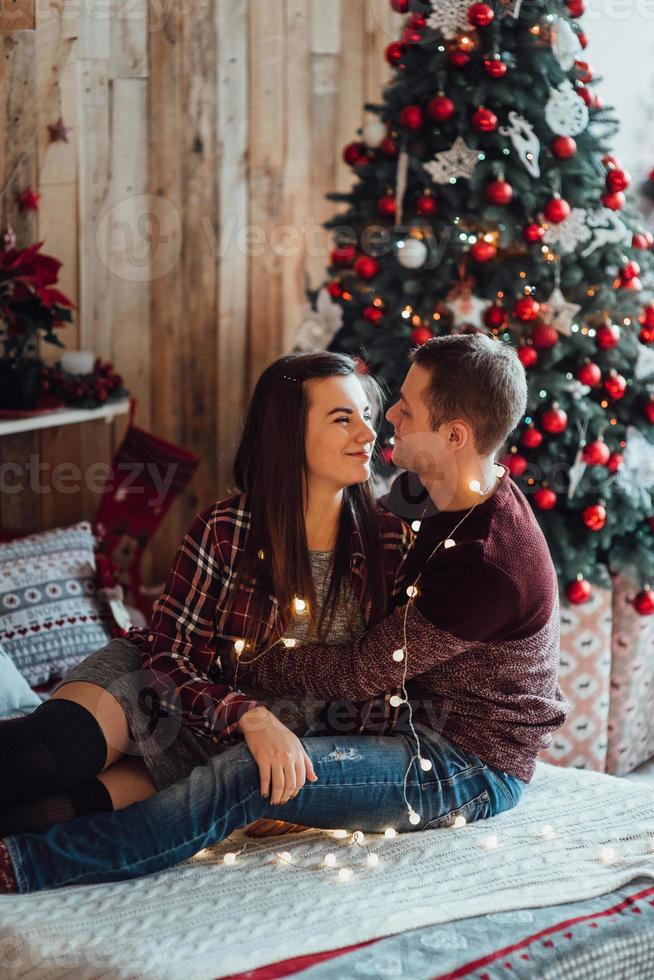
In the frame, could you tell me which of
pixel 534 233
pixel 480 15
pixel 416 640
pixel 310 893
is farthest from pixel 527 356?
pixel 310 893

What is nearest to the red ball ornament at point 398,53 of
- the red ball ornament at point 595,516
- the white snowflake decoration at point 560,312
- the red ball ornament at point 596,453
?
the white snowflake decoration at point 560,312

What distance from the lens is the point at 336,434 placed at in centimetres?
199

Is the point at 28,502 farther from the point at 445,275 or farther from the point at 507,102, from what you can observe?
the point at 507,102

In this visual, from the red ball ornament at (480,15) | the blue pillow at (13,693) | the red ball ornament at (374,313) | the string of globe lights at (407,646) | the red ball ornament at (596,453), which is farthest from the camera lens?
the red ball ornament at (374,313)

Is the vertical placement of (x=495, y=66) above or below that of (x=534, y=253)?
above

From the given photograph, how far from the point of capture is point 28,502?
323cm

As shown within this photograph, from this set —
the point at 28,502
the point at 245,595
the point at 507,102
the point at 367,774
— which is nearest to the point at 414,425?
the point at 245,595

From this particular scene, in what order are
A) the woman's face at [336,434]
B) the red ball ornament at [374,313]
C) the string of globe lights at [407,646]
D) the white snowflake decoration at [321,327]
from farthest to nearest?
the white snowflake decoration at [321,327] < the red ball ornament at [374,313] < the woman's face at [336,434] < the string of globe lights at [407,646]

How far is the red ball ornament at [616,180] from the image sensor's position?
2873mm

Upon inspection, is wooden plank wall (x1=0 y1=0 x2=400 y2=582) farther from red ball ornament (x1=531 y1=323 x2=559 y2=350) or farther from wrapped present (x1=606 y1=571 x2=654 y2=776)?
wrapped present (x1=606 y1=571 x2=654 y2=776)

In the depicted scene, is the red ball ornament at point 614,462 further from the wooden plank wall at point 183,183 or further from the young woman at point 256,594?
the wooden plank wall at point 183,183

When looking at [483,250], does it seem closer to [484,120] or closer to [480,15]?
[484,120]

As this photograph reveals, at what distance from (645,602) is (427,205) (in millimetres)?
1151

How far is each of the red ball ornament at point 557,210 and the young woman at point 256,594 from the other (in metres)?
0.96
